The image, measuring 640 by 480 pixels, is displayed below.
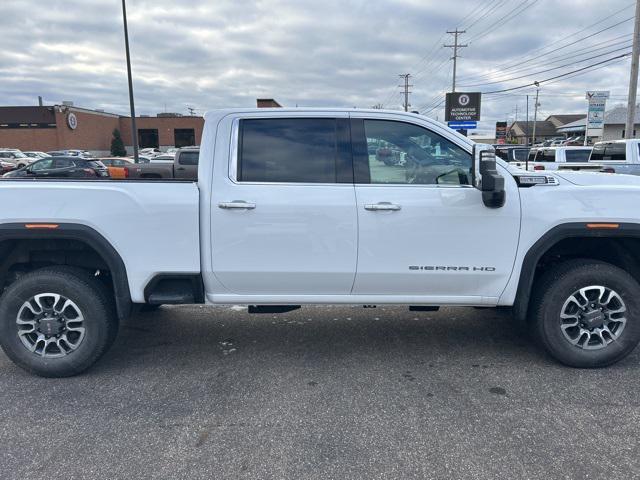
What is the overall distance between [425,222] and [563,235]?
1.04m

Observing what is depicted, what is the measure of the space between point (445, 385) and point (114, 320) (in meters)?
2.65

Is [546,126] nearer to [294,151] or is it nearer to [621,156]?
[621,156]

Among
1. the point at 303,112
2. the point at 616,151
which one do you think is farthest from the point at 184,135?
the point at 303,112

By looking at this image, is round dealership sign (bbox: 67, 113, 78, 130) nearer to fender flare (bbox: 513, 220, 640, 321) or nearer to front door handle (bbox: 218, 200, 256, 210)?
front door handle (bbox: 218, 200, 256, 210)

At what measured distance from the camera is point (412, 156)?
3.69 metres

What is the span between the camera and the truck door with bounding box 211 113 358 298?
3.54m

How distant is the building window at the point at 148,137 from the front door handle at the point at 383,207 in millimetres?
62042

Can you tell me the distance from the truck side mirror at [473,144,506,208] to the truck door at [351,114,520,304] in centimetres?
8

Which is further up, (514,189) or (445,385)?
(514,189)

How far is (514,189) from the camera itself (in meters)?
3.61

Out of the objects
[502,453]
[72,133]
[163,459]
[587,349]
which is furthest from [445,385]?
[72,133]

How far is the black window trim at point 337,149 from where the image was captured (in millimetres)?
3627

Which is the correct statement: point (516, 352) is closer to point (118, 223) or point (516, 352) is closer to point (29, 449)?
point (118, 223)

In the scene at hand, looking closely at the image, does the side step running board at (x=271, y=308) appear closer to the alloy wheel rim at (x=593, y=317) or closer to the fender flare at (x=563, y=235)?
the fender flare at (x=563, y=235)
